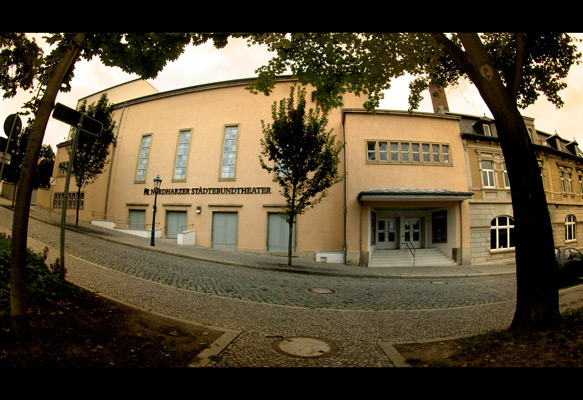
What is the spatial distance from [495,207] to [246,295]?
18.1 m

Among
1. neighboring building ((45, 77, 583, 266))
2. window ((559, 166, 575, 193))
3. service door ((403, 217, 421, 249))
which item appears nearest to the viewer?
window ((559, 166, 575, 193))

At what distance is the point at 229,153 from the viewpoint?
19344mm

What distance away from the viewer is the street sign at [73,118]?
126 inches

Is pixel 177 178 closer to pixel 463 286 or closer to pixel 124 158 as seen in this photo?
pixel 124 158

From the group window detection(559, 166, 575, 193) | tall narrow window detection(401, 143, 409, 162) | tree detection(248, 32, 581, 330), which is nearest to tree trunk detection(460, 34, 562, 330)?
tree detection(248, 32, 581, 330)

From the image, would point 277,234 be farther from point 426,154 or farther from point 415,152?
point 426,154

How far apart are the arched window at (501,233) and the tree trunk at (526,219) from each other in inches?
644

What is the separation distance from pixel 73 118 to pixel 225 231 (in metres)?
15.5

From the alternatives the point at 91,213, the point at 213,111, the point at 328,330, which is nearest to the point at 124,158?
the point at 91,213

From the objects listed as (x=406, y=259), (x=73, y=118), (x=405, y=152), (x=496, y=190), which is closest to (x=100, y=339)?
(x=73, y=118)

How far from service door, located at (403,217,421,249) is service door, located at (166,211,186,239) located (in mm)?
16370

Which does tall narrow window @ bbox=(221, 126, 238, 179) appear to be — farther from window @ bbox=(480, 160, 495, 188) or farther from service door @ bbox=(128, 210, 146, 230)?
window @ bbox=(480, 160, 495, 188)

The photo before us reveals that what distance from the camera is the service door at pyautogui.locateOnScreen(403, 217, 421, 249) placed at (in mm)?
18641

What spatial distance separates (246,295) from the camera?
22.2ft
